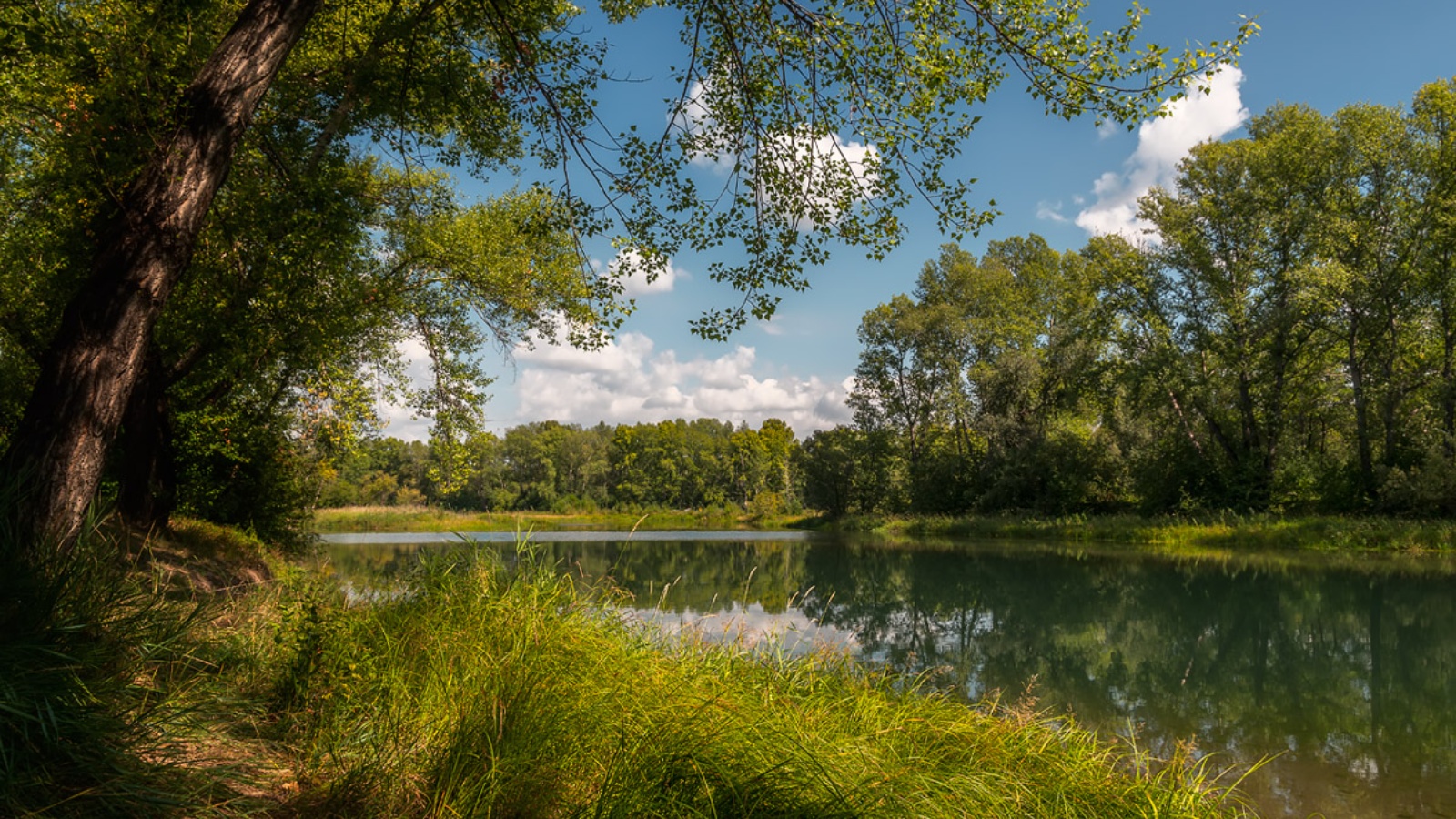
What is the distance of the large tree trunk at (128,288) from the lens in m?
3.15

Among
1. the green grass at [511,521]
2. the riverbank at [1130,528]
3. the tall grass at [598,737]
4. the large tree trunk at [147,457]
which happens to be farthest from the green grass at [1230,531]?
the large tree trunk at [147,457]

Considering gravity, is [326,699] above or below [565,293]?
below

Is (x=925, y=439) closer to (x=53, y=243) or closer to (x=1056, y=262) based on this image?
(x=1056, y=262)

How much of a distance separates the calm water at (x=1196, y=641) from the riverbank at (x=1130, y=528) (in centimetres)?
191

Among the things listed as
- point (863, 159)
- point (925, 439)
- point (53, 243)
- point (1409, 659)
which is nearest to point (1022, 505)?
point (925, 439)

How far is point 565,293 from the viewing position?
522 inches

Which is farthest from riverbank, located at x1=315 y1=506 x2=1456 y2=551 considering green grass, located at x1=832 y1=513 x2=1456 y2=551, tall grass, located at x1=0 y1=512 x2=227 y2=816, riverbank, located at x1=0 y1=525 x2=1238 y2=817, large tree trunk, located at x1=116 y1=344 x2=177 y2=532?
large tree trunk, located at x1=116 y1=344 x2=177 y2=532

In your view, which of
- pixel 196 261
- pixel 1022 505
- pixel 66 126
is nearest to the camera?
pixel 66 126

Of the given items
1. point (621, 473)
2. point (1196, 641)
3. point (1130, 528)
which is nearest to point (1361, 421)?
point (1130, 528)

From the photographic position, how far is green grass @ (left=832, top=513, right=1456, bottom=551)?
62.0ft

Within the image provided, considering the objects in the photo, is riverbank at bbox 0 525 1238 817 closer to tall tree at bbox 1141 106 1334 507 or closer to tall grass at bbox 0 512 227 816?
tall grass at bbox 0 512 227 816

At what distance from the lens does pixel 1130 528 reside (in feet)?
84.6

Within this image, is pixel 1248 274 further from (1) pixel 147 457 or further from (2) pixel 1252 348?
(1) pixel 147 457

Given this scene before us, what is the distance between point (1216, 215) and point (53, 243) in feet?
100
